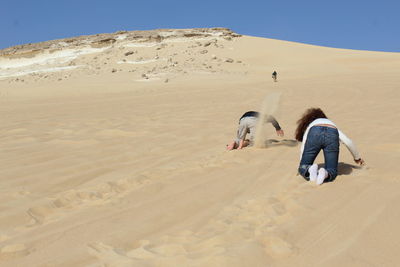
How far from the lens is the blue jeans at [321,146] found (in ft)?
12.2

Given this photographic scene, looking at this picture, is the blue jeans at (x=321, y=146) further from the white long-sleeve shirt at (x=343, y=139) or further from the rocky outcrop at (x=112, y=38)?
the rocky outcrop at (x=112, y=38)

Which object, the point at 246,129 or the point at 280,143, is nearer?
the point at 246,129

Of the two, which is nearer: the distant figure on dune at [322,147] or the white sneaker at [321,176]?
the white sneaker at [321,176]

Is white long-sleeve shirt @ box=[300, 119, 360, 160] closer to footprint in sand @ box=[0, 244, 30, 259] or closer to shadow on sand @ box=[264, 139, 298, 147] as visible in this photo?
shadow on sand @ box=[264, 139, 298, 147]

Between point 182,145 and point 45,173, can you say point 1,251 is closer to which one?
point 45,173

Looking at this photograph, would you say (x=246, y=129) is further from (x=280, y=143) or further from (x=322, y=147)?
(x=322, y=147)

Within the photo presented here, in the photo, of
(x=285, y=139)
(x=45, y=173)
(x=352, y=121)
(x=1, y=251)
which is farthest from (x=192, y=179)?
(x=352, y=121)

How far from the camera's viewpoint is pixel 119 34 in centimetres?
3672

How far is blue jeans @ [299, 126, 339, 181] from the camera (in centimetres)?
371

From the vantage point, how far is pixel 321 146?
12.5ft

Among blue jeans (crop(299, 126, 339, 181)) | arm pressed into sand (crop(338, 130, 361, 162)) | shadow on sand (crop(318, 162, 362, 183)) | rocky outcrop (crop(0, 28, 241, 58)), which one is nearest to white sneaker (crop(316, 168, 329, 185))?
blue jeans (crop(299, 126, 339, 181))

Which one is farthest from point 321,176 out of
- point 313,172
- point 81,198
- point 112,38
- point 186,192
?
point 112,38

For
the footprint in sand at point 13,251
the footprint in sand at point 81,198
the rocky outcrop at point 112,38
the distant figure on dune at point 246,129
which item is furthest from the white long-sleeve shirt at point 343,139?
the rocky outcrop at point 112,38

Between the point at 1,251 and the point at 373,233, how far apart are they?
2349 millimetres
